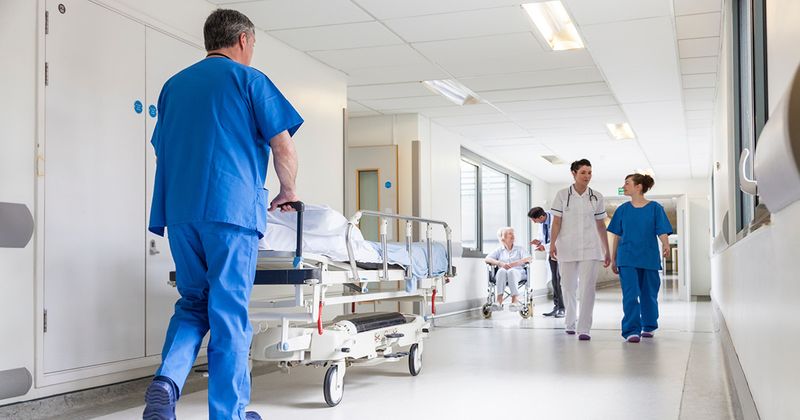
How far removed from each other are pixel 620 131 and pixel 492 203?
2.87m

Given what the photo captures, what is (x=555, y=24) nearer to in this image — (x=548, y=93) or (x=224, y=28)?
(x=548, y=93)

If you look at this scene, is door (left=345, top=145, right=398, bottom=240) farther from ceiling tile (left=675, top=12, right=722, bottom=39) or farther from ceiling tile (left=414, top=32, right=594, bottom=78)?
ceiling tile (left=675, top=12, right=722, bottom=39)

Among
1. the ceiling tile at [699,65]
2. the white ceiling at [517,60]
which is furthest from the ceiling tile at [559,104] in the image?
the ceiling tile at [699,65]

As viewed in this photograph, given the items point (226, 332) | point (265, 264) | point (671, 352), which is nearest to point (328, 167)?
point (265, 264)

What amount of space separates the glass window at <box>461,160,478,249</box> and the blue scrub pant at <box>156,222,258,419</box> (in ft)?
27.9

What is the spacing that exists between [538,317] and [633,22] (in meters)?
5.08

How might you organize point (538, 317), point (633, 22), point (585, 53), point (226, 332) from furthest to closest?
point (538, 317) < point (585, 53) < point (633, 22) < point (226, 332)

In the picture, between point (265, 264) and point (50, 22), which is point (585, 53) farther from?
point (50, 22)

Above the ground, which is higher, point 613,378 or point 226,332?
point 226,332

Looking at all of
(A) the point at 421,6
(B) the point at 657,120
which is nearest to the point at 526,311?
(B) the point at 657,120

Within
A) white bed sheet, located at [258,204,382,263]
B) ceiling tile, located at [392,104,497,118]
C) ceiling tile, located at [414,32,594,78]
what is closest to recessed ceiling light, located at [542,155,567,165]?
ceiling tile, located at [392,104,497,118]

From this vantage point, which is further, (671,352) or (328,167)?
(328,167)

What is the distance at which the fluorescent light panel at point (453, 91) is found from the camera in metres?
7.92

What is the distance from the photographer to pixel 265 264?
13.4 feet
